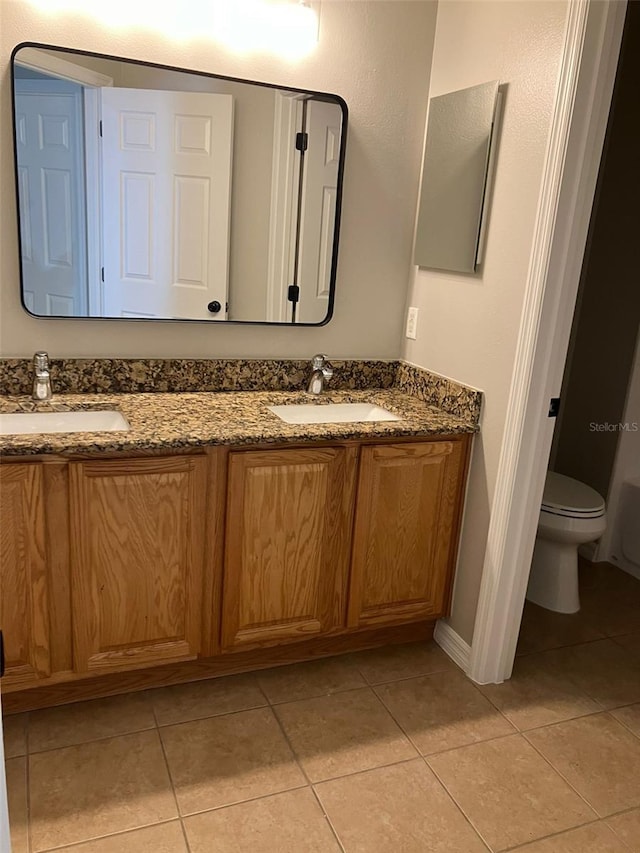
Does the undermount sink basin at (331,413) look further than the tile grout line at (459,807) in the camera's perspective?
Yes

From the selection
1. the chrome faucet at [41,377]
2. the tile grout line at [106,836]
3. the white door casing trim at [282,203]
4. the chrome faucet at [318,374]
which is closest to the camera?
the tile grout line at [106,836]

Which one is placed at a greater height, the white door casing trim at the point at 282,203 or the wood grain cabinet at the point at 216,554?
the white door casing trim at the point at 282,203

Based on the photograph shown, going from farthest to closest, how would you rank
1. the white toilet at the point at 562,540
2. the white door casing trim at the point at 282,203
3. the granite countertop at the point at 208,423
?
the white toilet at the point at 562,540 < the white door casing trim at the point at 282,203 < the granite countertop at the point at 208,423

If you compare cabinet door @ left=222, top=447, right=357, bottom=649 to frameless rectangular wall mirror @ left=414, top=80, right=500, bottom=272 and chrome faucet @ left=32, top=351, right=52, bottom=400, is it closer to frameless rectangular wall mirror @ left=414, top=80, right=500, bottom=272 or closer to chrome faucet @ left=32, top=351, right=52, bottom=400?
chrome faucet @ left=32, top=351, right=52, bottom=400

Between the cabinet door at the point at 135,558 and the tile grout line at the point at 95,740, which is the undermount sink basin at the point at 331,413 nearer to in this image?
the cabinet door at the point at 135,558

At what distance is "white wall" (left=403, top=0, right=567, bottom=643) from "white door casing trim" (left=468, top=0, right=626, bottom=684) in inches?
2.2

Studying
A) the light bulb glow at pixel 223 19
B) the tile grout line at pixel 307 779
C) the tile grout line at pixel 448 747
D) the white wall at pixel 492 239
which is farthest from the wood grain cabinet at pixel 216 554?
the light bulb glow at pixel 223 19

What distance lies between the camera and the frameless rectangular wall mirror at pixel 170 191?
6.62 ft

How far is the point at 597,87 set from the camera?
1.84 meters

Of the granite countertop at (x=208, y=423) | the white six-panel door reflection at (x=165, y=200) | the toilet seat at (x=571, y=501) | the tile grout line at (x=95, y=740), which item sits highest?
the white six-panel door reflection at (x=165, y=200)

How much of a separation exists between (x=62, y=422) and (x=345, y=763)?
125 centimetres

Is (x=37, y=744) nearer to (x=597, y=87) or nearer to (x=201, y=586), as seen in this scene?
→ (x=201, y=586)

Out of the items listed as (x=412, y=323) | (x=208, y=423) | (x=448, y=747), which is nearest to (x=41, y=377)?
(x=208, y=423)

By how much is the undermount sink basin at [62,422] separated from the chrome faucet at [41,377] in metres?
0.07
